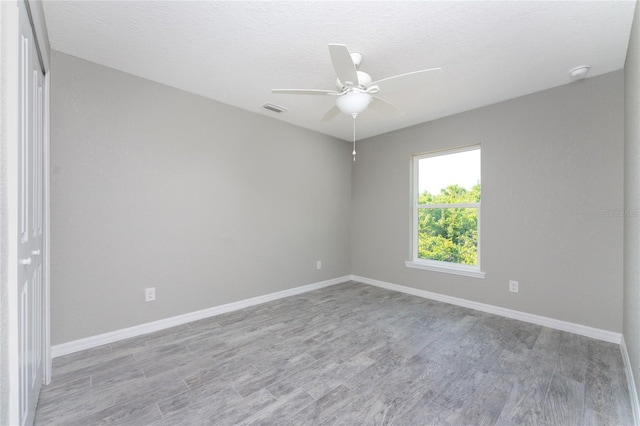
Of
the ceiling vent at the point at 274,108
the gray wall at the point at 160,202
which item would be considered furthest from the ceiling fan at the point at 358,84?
the gray wall at the point at 160,202

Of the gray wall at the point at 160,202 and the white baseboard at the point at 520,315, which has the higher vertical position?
the gray wall at the point at 160,202

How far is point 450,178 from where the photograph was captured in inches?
147

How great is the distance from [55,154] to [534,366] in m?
4.07

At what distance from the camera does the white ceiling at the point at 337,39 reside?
5.78ft

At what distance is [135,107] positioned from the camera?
8.50 ft

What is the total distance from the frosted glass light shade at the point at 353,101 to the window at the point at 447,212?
2157 millimetres

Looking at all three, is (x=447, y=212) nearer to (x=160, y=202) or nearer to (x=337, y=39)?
(x=337, y=39)

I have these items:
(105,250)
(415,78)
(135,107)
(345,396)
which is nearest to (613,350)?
(345,396)

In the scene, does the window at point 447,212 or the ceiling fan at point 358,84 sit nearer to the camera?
the ceiling fan at point 358,84

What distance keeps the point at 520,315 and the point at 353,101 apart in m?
2.91

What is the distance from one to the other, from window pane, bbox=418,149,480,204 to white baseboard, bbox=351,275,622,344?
1276 mm

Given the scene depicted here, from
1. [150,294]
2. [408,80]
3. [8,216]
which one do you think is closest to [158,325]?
[150,294]

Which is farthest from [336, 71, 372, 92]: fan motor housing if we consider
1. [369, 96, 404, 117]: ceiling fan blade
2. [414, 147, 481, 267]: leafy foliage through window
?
[414, 147, 481, 267]: leafy foliage through window

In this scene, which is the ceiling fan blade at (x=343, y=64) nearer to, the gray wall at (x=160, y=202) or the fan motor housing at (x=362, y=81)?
the fan motor housing at (x=362, y=81)
